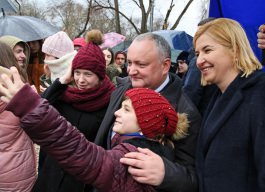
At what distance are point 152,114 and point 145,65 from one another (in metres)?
0.55

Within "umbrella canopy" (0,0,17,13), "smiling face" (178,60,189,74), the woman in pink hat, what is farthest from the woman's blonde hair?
"smiling face" (178,60,189,74)

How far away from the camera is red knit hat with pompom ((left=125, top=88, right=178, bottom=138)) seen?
6.42 ft

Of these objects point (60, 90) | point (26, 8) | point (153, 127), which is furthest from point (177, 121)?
point (26, 8)

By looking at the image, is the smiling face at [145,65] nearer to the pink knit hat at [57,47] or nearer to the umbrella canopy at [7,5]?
the pink knit hat at [57,47]

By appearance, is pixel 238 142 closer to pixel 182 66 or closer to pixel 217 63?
pixel 217 63

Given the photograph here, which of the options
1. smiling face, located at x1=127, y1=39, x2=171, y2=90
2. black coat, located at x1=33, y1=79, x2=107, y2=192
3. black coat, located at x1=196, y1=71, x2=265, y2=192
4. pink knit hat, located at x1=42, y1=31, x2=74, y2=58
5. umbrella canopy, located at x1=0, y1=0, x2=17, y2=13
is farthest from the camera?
umbrella canopy, located at x1=0, y1=0, x2=17, y2=13

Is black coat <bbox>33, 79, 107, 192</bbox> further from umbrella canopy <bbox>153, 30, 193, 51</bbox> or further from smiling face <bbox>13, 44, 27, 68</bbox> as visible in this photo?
umbrella canopy <bbox>153, 30, 193, 51</bbox>

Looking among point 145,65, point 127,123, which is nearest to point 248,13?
point 145,65

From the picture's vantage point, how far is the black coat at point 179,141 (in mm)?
1931

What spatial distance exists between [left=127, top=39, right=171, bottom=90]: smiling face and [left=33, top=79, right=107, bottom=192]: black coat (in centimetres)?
67

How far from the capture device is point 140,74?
244 cm

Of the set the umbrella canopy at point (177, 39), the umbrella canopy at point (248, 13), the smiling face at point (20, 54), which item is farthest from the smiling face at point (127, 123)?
the umbrella canopy at point (177, 39)

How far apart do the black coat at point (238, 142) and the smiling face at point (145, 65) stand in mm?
607

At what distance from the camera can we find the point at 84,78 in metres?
3.00
